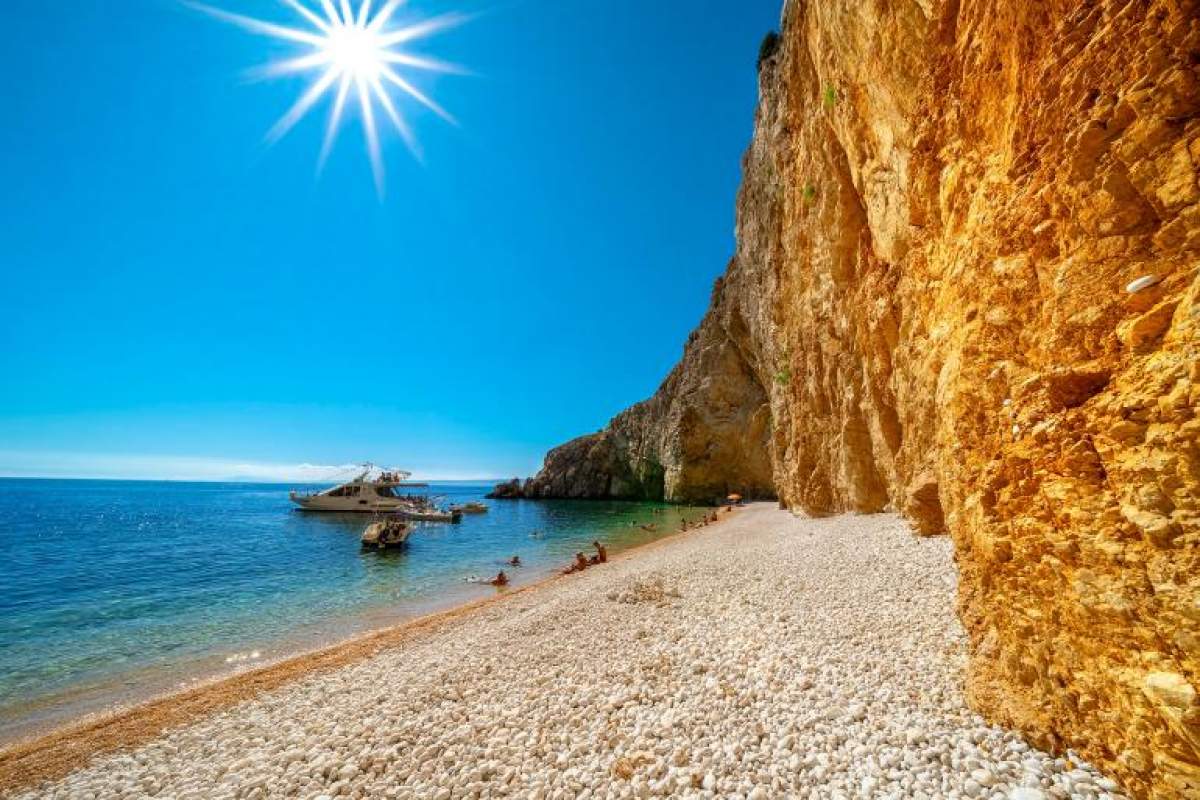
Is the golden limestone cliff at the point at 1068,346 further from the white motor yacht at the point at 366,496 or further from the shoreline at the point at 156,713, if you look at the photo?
the white motor yacht at the point at 366,496

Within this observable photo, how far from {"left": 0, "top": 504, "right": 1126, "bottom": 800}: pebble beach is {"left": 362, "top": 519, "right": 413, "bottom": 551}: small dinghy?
20.2m

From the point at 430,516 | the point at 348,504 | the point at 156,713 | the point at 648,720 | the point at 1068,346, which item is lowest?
the point at 156,713

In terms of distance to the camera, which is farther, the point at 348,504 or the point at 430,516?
the point at 348,504

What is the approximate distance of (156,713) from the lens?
871cm

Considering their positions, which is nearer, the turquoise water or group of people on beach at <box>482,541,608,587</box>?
the turquoise water

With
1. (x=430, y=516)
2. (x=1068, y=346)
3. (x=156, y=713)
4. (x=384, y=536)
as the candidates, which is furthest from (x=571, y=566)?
(x=430, y=516)

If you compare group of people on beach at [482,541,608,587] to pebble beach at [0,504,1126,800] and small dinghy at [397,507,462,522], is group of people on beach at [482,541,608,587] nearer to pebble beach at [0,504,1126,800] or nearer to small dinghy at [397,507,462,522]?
pebble beach at [0,504,1126,800]

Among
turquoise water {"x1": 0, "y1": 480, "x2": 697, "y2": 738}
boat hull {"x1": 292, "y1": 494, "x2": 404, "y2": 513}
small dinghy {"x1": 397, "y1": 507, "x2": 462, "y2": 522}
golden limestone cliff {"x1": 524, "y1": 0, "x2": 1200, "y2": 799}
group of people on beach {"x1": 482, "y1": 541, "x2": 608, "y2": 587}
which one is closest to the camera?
golden limestone cliff {"x1": 524, "y1": 0, "x2": 1200, "y2": 799}

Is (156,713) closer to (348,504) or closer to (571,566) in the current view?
(571,566)

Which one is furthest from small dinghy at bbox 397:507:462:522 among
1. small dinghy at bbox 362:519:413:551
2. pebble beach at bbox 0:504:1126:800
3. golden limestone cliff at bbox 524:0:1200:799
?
golden limestone cliff at bbox 524:0:1200:799

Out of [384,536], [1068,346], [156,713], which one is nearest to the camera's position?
[1068,346]

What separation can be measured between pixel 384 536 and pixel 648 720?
27299mm

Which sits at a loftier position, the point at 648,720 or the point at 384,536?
the point at 384,536

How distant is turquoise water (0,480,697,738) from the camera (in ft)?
36.9
